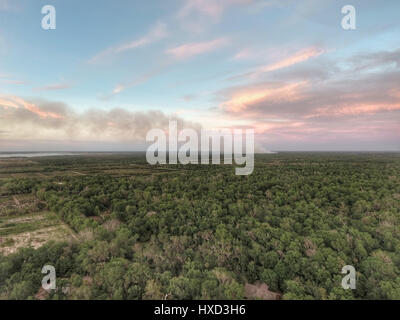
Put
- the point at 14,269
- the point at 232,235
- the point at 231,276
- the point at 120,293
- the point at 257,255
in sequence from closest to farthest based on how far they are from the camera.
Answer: the point at 120,293, the point at 231,276, the point at 14,269, the point at 257,255, the point at 232,235

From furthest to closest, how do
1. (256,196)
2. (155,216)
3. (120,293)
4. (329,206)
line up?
(256,196), (329,206), (155,216), (120,293)

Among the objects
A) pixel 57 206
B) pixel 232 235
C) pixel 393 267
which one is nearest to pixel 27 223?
pixel 57 206

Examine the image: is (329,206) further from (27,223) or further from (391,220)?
(27,223)

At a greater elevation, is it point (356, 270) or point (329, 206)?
point (329, 206)

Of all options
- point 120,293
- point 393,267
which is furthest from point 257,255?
point 120,293

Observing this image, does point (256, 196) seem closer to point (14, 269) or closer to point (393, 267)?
point (393, 267)

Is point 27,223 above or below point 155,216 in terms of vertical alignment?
below

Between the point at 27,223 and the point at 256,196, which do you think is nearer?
the point at 27,223
